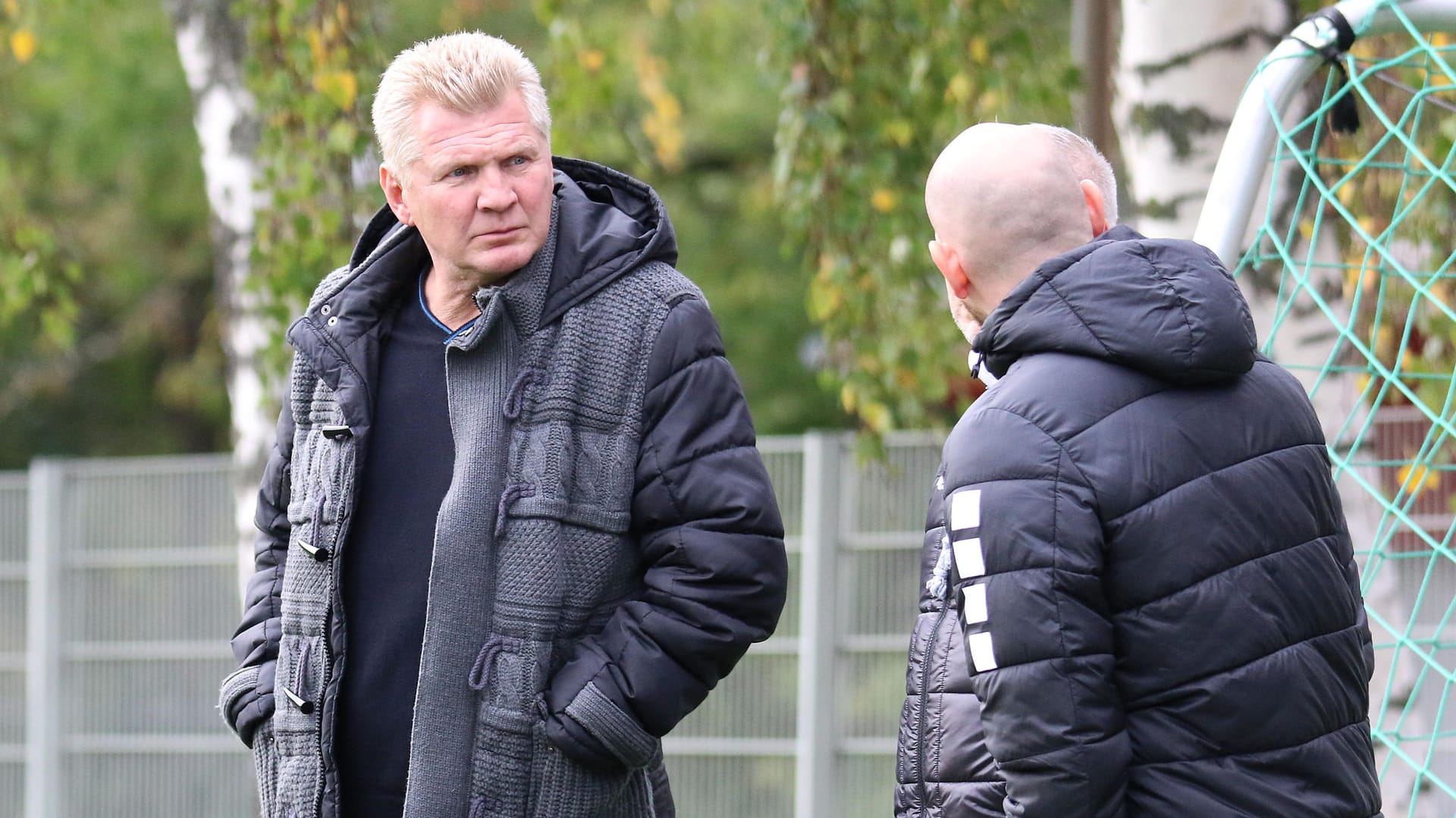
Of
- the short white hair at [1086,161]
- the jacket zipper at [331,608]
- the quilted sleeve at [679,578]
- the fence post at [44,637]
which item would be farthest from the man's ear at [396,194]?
the fence post at [44,637]

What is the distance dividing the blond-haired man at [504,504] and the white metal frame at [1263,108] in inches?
40.0

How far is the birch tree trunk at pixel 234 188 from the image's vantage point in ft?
17.9

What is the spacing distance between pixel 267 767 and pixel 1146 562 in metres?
1.55

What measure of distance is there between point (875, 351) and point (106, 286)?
1107 cm

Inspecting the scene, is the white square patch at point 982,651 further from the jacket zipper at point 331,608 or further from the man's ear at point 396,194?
the man's ear at point 396,194

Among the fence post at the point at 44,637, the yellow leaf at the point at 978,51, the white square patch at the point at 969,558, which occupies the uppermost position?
the yellow leaf at the point at 978,51

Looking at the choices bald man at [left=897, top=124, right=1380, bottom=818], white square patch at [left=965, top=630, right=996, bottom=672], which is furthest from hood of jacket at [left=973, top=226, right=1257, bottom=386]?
white square patch at [left=965, top=630, right=996, bottom=672]

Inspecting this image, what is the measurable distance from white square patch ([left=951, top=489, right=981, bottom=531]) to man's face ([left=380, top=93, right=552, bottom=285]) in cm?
92

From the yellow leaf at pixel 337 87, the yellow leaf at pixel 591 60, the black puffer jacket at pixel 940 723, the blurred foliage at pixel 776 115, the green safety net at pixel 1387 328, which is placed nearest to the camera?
the black puffer jacket at pixel 940 723

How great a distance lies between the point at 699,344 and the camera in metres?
2.80

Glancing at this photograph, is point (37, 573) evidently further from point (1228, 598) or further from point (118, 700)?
point (1228, 598)

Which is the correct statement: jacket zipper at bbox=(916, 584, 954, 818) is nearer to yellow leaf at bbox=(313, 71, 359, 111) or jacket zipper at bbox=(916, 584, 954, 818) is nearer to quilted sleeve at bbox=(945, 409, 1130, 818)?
quilted sleeve at bbox=(945, 409, 1130, 818)

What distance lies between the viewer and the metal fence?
251 inches

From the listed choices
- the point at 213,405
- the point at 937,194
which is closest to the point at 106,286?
the point at 213,405
